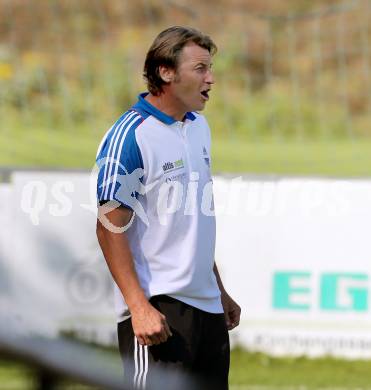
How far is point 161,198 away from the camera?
11.0 ft

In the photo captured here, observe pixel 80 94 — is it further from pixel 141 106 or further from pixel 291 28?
pixel 141 106

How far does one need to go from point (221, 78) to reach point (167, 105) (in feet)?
36.2

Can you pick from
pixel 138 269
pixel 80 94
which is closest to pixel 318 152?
pixel 80 94

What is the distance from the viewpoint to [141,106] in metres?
3.47

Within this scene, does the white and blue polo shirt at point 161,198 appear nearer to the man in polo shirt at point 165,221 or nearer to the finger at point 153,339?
the man in polo shirt at point 165,221

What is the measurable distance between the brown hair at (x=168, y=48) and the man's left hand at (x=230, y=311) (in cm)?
80

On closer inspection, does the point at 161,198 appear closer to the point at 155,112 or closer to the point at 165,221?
the point at 165,221

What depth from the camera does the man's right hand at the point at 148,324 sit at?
10.7ft

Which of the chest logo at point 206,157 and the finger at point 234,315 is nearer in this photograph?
the chest logo at point 206,157

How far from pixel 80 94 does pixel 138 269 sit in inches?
414

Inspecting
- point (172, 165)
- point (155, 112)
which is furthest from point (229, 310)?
point (155, 112)

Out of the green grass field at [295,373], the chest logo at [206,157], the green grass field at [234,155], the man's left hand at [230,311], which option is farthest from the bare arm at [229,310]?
the green grass field at [234,155]

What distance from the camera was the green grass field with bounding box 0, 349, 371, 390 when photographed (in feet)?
20.5

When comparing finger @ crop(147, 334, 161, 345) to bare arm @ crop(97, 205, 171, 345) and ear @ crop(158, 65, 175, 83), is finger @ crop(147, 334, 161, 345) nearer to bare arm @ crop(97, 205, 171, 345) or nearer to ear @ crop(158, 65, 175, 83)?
bare arm @ crop(97, 205, 171, 345)
